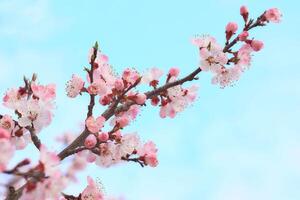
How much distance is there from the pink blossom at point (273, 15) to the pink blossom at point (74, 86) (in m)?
1.84

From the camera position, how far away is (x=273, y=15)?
5609 millimetres

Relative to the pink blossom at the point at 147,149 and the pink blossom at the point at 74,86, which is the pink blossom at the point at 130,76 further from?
the pink blossom at the point at 147,149

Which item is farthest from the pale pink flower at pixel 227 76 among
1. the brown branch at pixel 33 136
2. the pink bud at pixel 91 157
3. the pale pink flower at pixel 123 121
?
the brown branch at pixel 33 136

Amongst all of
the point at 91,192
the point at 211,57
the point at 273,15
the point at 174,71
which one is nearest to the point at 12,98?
the point at 91,192

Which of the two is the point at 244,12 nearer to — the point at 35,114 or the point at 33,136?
the point at 35,114

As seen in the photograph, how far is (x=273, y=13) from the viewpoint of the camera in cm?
561

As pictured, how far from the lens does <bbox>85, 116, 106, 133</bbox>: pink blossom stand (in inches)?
207

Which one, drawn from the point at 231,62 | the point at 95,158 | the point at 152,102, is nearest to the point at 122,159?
the point at 95,158

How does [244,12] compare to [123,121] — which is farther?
[244,12]

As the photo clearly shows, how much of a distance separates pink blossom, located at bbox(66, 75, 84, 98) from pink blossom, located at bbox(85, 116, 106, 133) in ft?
1.72

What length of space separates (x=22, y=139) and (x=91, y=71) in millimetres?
896

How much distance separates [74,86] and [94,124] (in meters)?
0.63

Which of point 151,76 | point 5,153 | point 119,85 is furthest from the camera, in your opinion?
point 151,76

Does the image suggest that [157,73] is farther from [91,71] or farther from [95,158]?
[95,158]
